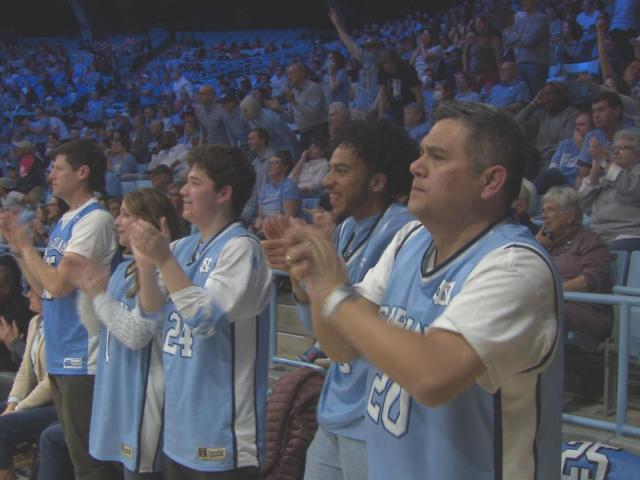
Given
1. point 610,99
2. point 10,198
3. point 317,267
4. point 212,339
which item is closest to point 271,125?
point 10,198

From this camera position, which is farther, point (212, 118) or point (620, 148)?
point (212, 118)

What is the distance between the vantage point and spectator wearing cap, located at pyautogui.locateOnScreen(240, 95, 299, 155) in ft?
30.1

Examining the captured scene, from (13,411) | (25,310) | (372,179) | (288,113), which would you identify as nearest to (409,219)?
(372,179)

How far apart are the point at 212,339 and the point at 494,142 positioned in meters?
1.55

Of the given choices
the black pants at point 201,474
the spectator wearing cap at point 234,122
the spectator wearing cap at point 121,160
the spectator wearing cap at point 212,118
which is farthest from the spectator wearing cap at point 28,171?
the black pants at point 201,474

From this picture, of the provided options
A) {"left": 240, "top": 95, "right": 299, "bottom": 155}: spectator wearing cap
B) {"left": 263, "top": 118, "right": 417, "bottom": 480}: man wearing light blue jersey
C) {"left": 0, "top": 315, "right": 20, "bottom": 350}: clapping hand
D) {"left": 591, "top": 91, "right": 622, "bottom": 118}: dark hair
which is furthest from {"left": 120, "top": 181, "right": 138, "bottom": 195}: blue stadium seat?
{"left": 263, "top": 118, "right": 417, "bottom": 480}: man wearing light blue jersey

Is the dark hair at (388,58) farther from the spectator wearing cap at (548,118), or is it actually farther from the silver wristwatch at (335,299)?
the silver wristwatch at (335,299)

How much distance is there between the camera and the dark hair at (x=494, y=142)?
188 centimetres

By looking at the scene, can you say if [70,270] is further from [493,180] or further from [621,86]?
[621,86]

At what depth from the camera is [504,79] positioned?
8727 millimetres

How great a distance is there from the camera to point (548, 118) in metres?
7.86

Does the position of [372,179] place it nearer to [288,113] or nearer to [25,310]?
[25,310]

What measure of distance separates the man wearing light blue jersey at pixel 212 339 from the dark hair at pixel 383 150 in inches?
22.8

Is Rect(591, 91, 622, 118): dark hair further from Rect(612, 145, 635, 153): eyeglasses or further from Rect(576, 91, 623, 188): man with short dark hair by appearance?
Rect(612, 145, 635, 153): eyeglasses
